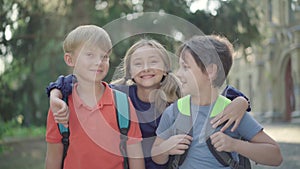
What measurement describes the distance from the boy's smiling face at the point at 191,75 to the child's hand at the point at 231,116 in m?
0.18

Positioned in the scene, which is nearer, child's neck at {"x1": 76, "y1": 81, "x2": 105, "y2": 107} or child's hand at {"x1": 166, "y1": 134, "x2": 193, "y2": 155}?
child's hand at {"x1": 166, "y1": 134, "x2": 193, "y2": 155}

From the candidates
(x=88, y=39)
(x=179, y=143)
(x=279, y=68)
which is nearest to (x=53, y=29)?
(x=88, y=39)

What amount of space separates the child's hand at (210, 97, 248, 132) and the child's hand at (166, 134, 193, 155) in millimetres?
151

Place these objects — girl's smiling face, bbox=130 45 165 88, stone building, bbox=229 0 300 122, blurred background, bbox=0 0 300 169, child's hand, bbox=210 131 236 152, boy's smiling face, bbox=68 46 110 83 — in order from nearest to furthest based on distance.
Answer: child's hand, bbox=210 131 236 152
boy's smiling face, bbox=68 46 110 83
girl's smiling face, bbox=130 45 165 88
blurred background, bbox=0 0 300 169
stone building, bbox=229 0 300 122

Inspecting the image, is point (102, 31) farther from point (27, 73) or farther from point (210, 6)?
point (27, 73)

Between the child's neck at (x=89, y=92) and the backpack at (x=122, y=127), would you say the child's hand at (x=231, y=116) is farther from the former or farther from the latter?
the child's neck at (x=89, y=92)

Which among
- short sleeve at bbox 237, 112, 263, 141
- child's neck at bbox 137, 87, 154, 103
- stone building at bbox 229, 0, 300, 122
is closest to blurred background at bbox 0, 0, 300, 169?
child's neck at bbox 137, 87, 154, 103

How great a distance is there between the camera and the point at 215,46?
2.69m

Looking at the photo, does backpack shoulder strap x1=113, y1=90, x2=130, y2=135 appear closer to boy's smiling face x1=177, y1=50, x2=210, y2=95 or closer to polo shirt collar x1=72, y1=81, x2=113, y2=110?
polo shirt collar x1=72, y1=81, x2=113, y2=110

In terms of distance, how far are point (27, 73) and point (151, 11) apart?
4013 millimetres

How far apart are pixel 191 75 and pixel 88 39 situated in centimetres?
60

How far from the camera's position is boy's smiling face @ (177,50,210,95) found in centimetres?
263

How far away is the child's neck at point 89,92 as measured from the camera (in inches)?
112

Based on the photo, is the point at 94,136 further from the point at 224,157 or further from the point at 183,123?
the point at 224,157
